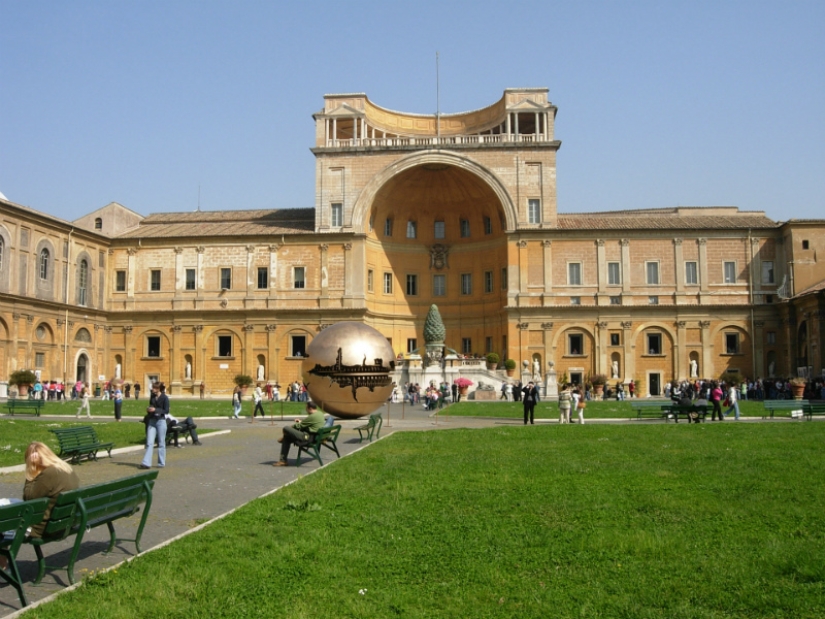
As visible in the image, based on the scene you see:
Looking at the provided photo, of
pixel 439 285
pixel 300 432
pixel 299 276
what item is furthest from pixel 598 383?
pixel 300 432

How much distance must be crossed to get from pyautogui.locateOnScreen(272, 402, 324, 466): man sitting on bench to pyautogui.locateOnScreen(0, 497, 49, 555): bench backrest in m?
8.07

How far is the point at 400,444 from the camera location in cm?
1742

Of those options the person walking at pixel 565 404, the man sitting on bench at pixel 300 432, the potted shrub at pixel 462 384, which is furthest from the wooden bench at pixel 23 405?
the potted shrub at pixel 462 384

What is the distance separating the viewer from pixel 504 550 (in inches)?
295

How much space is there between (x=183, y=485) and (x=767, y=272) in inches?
1782

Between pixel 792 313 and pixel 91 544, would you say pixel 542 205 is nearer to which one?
pixel 792 313

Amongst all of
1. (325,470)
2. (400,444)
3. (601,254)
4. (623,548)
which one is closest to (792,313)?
(601,254)

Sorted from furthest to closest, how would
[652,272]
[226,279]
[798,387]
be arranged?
[226,279] < [652,272] < [798,387]

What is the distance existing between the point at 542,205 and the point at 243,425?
29545mm

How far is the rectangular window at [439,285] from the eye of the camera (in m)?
55.2

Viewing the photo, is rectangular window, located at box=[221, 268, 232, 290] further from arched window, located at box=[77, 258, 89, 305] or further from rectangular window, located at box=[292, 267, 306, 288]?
arched window, located at box=[77, 258, 89, 305]

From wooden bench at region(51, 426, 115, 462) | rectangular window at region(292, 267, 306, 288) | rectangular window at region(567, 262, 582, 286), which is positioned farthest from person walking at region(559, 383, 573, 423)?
rectangular window at region(292, 267, 306, 288)

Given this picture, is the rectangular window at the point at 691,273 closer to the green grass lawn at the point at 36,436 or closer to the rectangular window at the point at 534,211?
the rectangular window at the point at 534,211

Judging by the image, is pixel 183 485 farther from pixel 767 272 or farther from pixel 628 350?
pixel 767 272
